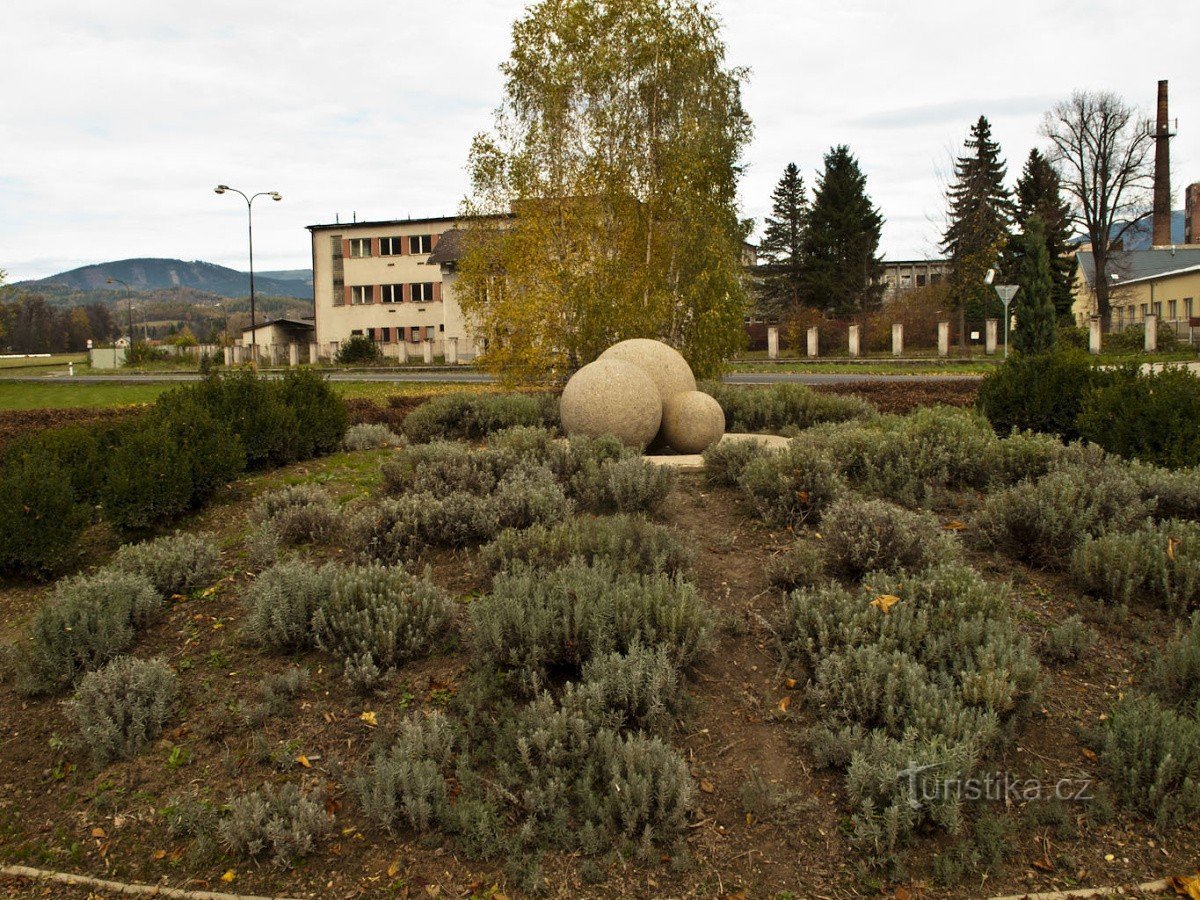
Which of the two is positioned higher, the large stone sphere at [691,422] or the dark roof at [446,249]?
the dark roof at [446,249]

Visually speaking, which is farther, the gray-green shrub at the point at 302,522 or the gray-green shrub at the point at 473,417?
the gray-green shrub at the point at 473,417

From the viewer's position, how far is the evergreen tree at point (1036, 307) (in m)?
30.2

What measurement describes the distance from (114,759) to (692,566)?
364 centimetres

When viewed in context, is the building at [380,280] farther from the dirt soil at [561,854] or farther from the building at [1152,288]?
the dirt soil at [561,854]

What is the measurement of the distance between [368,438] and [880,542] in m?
7.45

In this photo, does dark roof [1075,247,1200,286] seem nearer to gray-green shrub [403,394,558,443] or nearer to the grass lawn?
the grass lawn

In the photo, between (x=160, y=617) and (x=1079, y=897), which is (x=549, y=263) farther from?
(x=1079, y=897)

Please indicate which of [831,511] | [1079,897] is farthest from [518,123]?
[1079,897]

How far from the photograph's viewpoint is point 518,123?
73.1ft

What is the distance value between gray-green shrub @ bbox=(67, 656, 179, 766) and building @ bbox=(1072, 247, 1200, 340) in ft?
143

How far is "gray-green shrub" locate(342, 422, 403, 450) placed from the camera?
11.4m

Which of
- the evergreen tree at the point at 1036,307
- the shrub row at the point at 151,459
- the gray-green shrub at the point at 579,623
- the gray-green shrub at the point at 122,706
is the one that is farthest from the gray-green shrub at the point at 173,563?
the evergreen tree at the point at 1036,307

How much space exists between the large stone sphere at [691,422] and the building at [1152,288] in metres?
36.7

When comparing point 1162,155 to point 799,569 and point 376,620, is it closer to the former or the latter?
point 799,569
